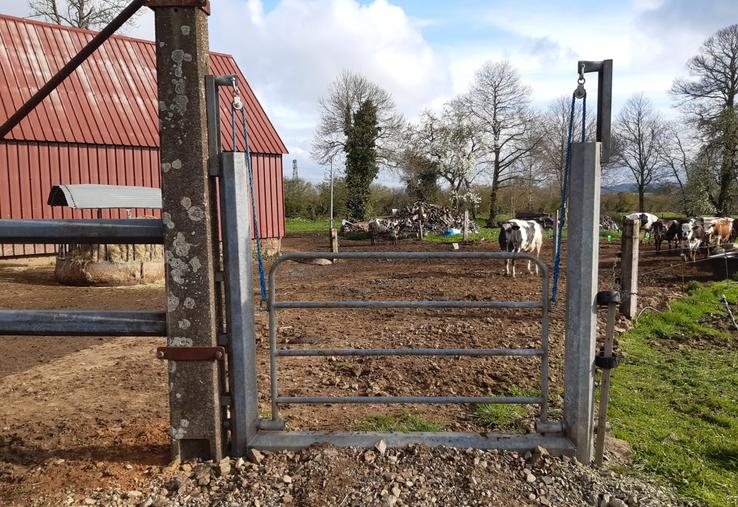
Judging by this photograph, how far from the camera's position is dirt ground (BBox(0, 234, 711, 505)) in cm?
304

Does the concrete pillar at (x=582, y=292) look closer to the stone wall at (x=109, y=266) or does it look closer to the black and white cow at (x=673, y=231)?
the stone wall at (x=109, y=266)

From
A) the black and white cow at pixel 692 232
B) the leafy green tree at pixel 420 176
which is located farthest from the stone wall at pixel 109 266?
the leafy green tree at pixel 420 176

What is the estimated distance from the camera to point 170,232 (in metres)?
2.84

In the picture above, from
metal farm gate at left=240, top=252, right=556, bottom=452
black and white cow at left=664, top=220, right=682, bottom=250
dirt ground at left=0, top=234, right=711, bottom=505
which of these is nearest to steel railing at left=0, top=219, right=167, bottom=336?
metal farm gate at left=240, top=252, right=556, bottom=452

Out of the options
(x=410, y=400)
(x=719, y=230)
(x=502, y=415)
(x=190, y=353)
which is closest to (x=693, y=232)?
(x=719, y=230)

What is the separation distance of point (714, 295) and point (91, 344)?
33.5ft

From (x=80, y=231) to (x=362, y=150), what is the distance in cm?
3412

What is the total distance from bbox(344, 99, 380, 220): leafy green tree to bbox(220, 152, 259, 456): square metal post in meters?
32.7

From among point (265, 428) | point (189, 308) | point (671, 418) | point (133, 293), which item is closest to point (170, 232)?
point (189, 308)

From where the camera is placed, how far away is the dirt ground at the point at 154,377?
3.04m

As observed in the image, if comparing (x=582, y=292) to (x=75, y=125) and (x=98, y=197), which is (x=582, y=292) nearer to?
(x=98, y=197)

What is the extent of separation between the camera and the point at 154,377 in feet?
15.8

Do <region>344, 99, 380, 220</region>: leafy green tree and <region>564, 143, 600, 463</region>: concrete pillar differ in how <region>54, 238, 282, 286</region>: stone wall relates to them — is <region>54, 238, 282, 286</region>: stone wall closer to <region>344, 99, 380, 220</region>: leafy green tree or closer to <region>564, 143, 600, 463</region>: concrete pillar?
<region>564, 143, 600, 463</region>: concrete pillar

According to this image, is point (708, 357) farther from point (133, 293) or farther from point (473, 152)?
point (473, 152)
